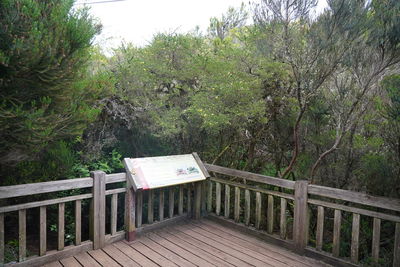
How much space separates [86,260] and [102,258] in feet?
0.51

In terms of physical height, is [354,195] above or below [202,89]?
below

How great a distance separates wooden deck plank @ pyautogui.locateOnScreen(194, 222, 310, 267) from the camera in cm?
290

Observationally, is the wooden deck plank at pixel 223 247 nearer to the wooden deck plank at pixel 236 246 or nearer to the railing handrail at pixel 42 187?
the wooden deck plank at pixel 236 246

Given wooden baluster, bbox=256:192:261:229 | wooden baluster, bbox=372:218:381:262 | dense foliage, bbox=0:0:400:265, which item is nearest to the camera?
dense foliage, bbox=0:0:400:265

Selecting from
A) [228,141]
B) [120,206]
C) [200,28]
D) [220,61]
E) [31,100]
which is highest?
[200,28]

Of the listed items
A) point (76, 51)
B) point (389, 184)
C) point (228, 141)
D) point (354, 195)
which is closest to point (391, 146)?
point (389, 184)

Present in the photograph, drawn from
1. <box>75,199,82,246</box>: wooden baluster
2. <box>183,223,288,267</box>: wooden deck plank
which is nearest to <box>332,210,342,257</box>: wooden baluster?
<box>183,223,288,267</box>: wooden deck plank

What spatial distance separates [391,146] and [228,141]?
2259 millimetres

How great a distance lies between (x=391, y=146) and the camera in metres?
2.94

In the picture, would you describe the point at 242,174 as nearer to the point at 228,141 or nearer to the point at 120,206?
the point at 228,141

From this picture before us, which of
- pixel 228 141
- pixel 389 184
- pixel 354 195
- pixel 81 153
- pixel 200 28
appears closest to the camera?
pixel 354 195

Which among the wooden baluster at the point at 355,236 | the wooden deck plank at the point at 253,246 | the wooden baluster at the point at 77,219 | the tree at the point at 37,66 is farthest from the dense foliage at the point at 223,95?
the wooden deck plank at the point at 253,246

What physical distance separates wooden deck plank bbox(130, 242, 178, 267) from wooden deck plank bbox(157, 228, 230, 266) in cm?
34

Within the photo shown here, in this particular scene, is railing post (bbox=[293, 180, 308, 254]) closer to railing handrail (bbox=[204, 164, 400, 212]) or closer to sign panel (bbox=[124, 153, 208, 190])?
railing handrail (bbox=[204, 164, 400, 212])
